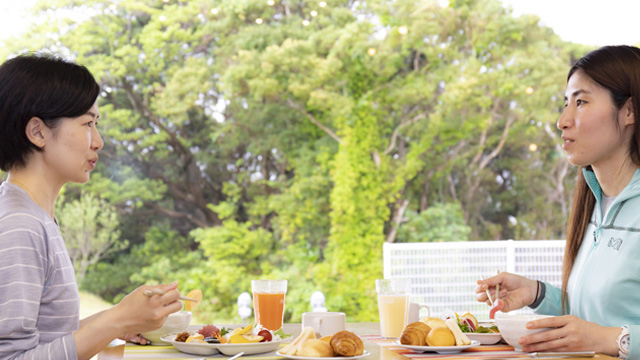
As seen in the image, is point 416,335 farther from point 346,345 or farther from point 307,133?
point 307,133

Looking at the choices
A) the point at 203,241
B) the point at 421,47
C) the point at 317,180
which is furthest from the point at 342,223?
the point at 421,47

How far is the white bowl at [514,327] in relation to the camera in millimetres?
1216

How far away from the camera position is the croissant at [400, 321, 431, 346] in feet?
4.14

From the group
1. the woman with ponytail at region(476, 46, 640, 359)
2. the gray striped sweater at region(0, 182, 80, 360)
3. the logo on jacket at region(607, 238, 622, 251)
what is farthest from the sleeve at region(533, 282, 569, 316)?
the gray striped sweater at region(0, 182, 80, 360)

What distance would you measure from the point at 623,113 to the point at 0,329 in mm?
1428

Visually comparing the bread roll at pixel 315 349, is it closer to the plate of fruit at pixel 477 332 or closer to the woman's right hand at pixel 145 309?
the woman's right hand at pixel 145 309

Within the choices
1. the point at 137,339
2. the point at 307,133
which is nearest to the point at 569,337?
the point at 137,339

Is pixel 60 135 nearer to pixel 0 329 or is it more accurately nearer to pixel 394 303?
pixel 0 329

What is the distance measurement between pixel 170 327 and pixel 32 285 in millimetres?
369

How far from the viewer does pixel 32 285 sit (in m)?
1.09

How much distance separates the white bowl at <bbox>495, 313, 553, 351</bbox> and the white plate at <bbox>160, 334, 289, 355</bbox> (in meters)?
0.45

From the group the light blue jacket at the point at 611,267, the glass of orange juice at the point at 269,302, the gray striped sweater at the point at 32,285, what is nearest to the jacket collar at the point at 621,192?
the light blue jacket at the point at 611,267

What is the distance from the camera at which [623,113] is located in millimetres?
1524

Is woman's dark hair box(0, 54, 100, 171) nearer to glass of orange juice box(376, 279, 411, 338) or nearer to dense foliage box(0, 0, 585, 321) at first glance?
glass of orange juice box(376, 279, 411, 338)
